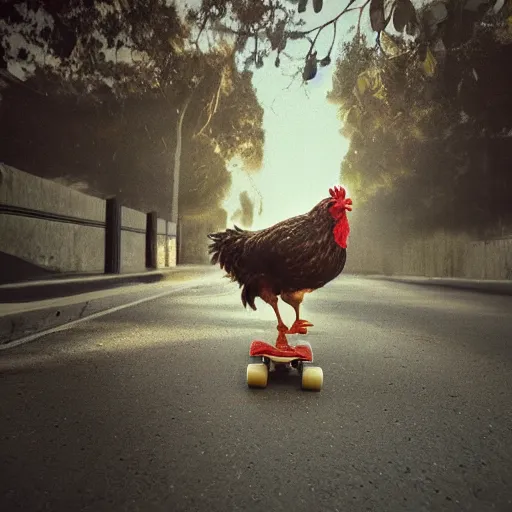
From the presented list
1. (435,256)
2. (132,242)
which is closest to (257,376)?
(132,242)

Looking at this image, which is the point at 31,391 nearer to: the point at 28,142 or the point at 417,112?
the point at 417,112

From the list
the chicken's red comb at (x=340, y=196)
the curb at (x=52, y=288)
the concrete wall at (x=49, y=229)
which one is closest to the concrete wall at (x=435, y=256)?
the curb at (x=52, y=288)

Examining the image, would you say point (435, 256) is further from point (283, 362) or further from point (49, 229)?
point (283, 362)

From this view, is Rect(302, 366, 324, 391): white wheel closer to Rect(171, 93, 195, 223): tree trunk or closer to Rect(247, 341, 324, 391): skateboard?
Rect(247, 341, 324, 391): skateboard

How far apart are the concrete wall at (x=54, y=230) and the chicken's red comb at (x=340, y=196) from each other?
6.12 metres

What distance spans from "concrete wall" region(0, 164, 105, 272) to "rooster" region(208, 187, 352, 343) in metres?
5.76

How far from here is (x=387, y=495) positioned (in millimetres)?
1370

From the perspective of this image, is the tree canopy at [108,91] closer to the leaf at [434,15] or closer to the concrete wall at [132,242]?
the concrete wall at [132,242]

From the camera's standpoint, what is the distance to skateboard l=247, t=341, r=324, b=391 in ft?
8.48

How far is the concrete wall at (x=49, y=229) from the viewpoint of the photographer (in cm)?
704

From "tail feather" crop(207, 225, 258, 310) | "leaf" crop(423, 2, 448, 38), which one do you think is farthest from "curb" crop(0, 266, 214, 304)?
"leaf" crop(423, 2, 448, 38)

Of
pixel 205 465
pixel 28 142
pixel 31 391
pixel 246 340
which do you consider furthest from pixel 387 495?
pixel 28 142

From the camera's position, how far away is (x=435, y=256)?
58.9ft

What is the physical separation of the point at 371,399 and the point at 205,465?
1.22 metres
